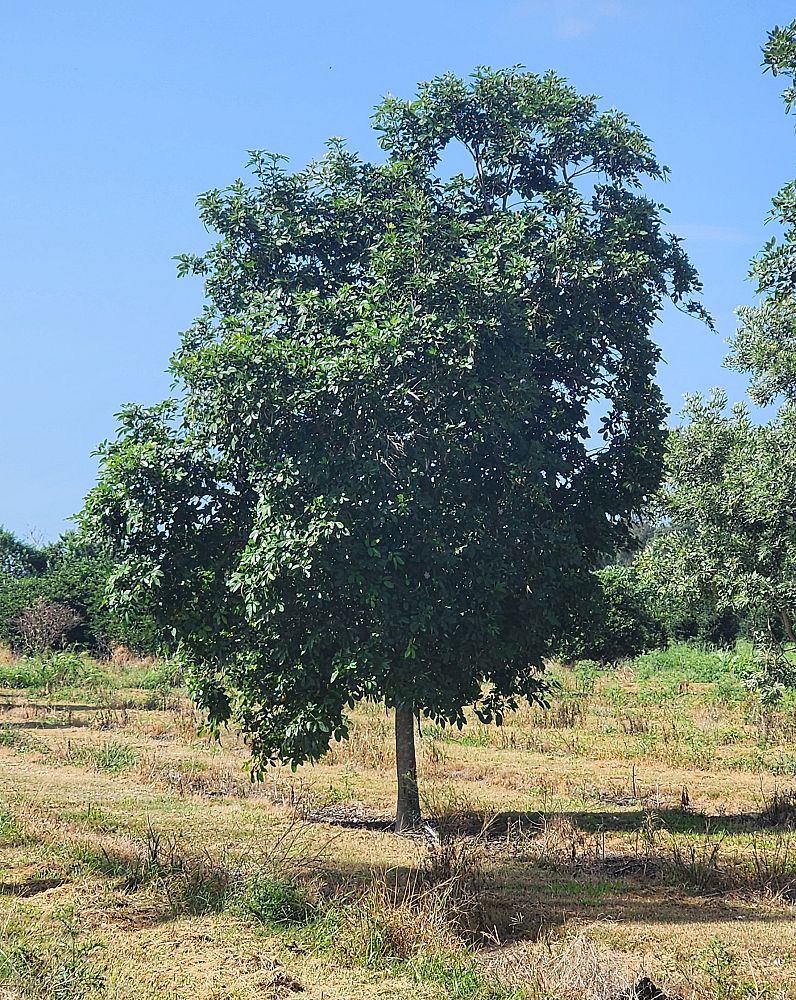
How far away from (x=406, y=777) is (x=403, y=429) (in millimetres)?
4973

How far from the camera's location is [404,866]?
423 inches

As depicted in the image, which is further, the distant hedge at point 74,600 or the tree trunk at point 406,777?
the distant hedge at point 74,600

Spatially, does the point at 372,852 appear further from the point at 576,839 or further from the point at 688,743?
the point at 688,743

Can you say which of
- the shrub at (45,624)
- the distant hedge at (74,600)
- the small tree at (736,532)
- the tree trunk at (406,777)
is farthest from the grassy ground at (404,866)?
the distant hedge at (74,600)

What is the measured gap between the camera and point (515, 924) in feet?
28.0

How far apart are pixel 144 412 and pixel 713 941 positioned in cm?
771

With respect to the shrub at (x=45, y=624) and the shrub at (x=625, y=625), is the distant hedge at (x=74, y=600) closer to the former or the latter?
the shrub at (x=45, y=624)

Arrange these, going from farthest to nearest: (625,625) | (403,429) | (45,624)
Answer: (625,625) < (45,624) < (403,429)

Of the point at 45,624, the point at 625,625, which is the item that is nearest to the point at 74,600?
the point at 45,624

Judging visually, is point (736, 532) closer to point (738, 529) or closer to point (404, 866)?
point (738, 529)

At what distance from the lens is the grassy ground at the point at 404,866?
7.38 meters

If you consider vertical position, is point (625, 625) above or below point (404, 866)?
above

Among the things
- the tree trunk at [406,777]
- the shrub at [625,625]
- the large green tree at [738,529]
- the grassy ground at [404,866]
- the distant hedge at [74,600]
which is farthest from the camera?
the distant hedge at [74,600]

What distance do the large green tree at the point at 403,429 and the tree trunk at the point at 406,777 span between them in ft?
0.12
